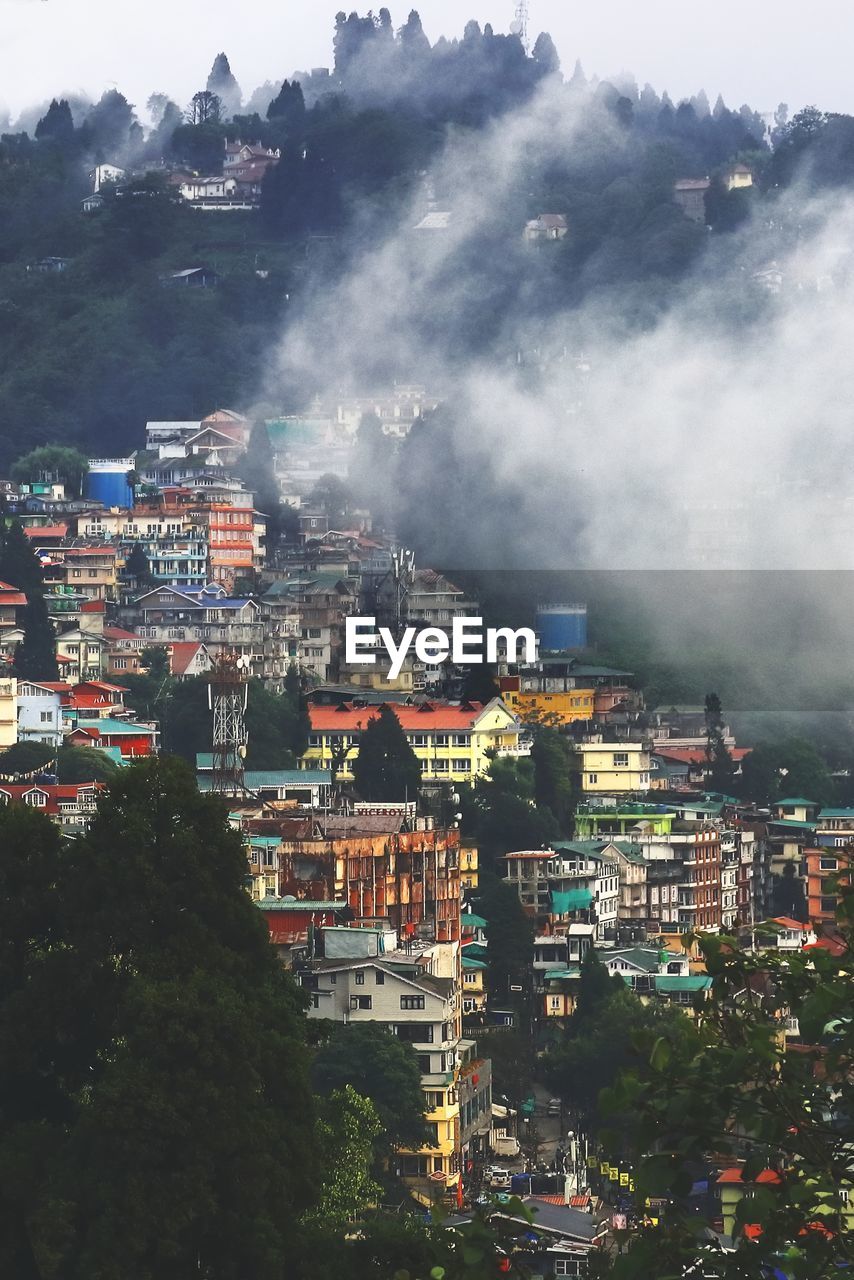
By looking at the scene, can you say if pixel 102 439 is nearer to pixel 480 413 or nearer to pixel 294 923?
pixel 480 413

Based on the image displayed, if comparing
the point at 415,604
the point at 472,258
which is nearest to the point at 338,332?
the point at 472,258

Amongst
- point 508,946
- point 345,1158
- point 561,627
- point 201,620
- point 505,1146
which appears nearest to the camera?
point 345,1158

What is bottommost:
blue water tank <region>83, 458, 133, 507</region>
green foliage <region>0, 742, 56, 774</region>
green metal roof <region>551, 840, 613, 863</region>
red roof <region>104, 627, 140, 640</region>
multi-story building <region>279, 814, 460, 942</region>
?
multi-story building <region>279, 814, 460, 942</region>

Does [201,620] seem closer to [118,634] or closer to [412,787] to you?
[118,634]

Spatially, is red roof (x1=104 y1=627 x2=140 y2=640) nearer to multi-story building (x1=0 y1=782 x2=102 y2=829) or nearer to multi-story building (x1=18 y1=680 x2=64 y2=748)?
multi-story building (x1=18 y1=680 x2=64 y2=748)

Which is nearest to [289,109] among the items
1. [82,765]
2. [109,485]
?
[109,485]

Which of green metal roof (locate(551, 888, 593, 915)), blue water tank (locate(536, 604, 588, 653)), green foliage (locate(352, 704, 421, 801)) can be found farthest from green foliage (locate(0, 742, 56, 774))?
blue water tank (locate(536, 604, 588, 653))

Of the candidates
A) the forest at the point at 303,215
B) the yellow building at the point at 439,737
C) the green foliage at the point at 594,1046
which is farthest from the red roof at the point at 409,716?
the forest at the point at 303,215
